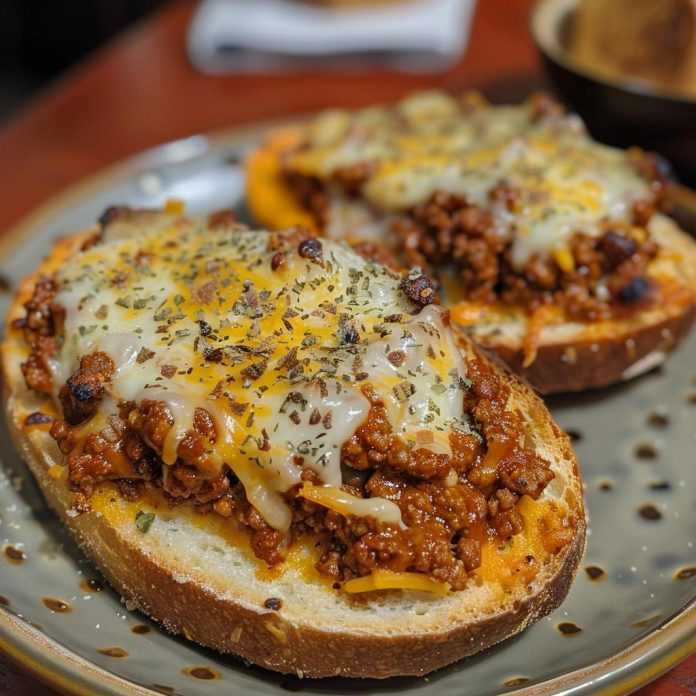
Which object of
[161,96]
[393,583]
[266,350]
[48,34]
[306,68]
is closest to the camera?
[393,583]

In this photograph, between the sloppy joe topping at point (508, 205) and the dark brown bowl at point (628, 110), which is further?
the dark brown bowl at point (628, 110)

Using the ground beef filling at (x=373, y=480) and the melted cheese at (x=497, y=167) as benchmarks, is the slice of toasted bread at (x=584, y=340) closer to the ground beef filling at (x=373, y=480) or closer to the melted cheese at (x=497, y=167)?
the melted cheese at (x=497, y=167)

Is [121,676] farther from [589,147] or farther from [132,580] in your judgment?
[589,147]

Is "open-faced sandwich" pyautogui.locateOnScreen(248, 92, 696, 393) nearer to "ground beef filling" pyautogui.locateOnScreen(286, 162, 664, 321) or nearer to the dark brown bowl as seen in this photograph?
"ground beef filling" pyautogui.locateOnScreen(286, 162, 664, 321)

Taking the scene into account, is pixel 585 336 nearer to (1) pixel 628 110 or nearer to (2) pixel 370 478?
(2) pixel 370 478

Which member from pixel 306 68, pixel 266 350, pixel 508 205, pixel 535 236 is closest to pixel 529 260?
pixel 535 236

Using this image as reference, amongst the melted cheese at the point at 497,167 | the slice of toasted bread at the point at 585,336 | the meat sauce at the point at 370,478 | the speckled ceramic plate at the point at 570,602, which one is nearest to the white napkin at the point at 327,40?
the melted cheese at the point at 497,167

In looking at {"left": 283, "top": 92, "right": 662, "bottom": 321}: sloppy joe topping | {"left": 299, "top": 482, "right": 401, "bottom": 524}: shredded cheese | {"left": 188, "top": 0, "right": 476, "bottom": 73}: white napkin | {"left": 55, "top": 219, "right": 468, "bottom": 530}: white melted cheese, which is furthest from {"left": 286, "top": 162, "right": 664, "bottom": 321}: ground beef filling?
{"left": 188, "top": 0, "right": 476, "bottom": 73}: white napkin
